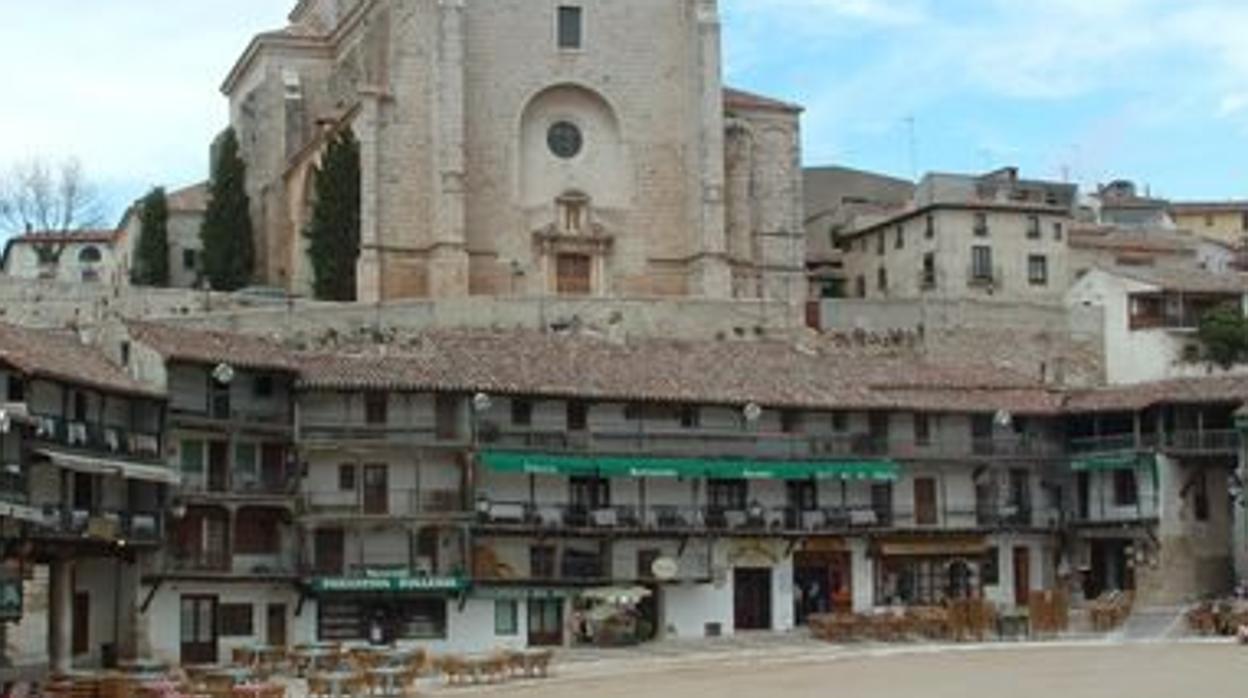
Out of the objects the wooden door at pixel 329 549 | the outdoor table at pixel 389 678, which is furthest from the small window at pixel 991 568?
the outdoor table at pixel 389 678

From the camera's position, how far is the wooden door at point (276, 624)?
2490 inches

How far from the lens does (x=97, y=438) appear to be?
56.5 meters

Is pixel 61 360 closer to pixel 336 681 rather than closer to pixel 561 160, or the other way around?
pixel 336 681

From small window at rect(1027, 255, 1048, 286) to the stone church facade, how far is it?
10970 mm

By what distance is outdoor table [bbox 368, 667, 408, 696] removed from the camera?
48.8 meters

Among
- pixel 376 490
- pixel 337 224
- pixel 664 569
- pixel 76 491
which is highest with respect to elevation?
pixel 337 224

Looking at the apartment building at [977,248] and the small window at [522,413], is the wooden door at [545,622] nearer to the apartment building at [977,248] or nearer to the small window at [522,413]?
the small window at [522,413]

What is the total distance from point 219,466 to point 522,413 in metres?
10.1

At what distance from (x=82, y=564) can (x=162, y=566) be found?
96.9 inches

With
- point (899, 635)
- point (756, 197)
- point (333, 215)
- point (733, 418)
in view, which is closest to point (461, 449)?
point (733, 418)

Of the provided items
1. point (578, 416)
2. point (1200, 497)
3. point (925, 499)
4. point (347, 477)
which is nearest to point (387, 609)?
point (347, 477)

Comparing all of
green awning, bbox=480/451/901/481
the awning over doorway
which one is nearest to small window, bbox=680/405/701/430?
green awning, bbox=480/451/901/481

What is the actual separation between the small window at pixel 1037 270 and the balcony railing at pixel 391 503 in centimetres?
3725

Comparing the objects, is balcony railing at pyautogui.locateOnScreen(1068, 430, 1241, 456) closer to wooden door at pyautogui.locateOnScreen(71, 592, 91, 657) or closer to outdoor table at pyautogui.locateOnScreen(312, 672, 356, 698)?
outdoor table at pyautogui.locateOnScreen(312, 672, 356, 698)
